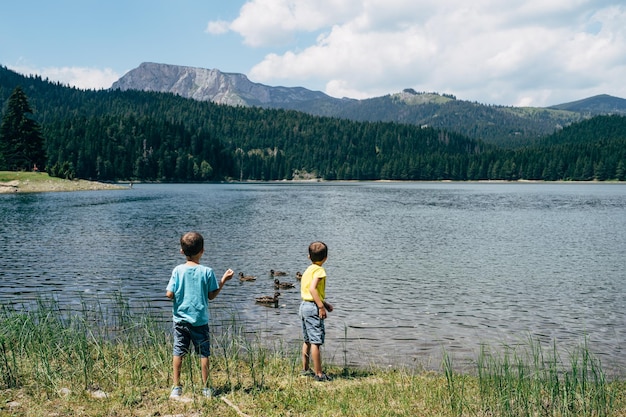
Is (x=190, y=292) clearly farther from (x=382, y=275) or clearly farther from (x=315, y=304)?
(x=382, y=275)

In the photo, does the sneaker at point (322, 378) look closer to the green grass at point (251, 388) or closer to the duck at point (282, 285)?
the green grass at point (251, 388)

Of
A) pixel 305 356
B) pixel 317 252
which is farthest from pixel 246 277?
pixel 317 252

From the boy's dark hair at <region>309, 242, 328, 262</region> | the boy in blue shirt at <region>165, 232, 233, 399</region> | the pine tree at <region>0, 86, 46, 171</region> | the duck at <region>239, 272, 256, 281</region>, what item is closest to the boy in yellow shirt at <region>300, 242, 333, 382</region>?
the boy's dark hair at <region>309, 242, 328, 262</region>

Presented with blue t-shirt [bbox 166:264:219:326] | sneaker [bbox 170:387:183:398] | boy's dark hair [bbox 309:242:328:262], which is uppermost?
boy's dark hair [bbox 309:242:328:262]

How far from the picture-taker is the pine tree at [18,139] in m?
104

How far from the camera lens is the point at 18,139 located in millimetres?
105125

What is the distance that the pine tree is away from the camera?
4109 inches

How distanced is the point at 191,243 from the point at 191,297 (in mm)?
971

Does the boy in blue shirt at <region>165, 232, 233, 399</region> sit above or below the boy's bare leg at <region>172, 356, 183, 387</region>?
above

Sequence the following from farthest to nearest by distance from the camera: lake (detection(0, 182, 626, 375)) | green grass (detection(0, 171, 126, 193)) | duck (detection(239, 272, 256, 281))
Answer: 1. green grass (detection(0, 171, 126, 193))
2. duck (detection(239, 272, 256, 281))
3. lake (detection(0, 182, 626, 375))

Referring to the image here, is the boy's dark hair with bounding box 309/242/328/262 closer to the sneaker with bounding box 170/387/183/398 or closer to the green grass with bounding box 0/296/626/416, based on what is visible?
the green grass with bounding box 0/296/626/416

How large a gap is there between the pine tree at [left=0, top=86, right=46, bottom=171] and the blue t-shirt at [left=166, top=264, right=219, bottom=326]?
364ft

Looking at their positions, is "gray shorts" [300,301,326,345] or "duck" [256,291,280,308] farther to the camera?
"duck" [256,291,280,308]

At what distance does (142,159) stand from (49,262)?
17996 centimetres
